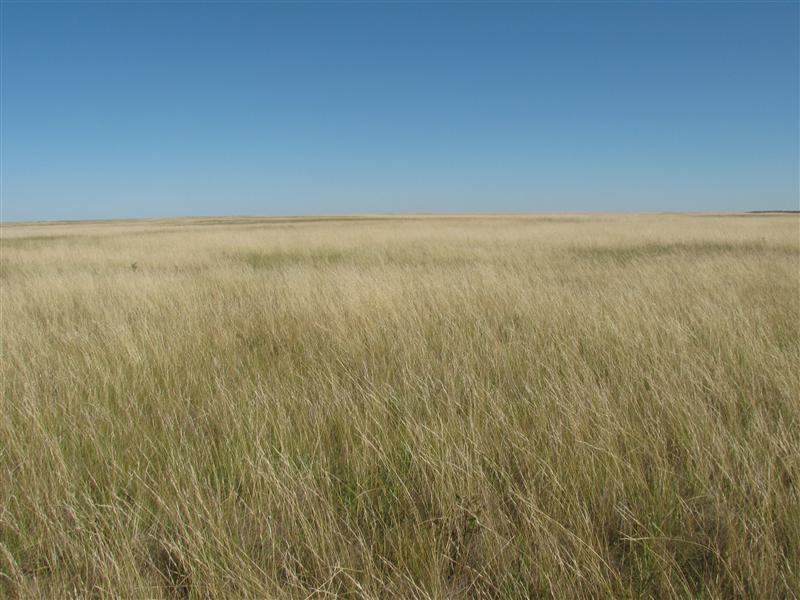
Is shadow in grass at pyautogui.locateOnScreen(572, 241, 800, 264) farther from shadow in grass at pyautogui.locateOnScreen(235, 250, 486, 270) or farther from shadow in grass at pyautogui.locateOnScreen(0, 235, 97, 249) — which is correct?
shadow in grass at pyautogui.locateOnScreen(0, 235, 97, 249)

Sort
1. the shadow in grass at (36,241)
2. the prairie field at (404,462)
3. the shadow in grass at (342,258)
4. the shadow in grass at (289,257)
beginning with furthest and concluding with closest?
1. the shadow in grass at (36,241)
2. the shadow in grass at (289,257)
3. the shadow in grass at (342,258)
4. the prairie field at (404,462)

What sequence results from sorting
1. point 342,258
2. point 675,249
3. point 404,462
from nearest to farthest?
point 404,462, point 342,258, point 675,249

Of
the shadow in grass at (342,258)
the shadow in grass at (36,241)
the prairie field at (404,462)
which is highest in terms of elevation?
the shadow in grass at (36,241)

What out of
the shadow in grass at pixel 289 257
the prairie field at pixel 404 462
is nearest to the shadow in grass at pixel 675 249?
the shadow in grass at pixel 289 257

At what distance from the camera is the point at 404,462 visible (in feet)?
5.88

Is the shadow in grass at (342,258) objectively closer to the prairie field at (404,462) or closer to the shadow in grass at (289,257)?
the shadow in grass at (289,257)

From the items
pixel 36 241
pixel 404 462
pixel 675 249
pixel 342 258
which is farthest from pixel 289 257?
pixel 36 241

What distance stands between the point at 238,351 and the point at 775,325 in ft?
16.4

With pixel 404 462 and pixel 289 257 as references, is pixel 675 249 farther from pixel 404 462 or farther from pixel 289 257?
pixel 404 462

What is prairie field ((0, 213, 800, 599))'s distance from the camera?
50.4 inches

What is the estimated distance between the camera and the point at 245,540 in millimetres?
1414

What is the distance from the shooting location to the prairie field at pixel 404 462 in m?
1.28

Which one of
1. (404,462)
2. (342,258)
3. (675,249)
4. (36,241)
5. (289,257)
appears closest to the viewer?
(404,462)

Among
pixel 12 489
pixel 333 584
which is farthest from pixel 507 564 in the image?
pixel 12 489
